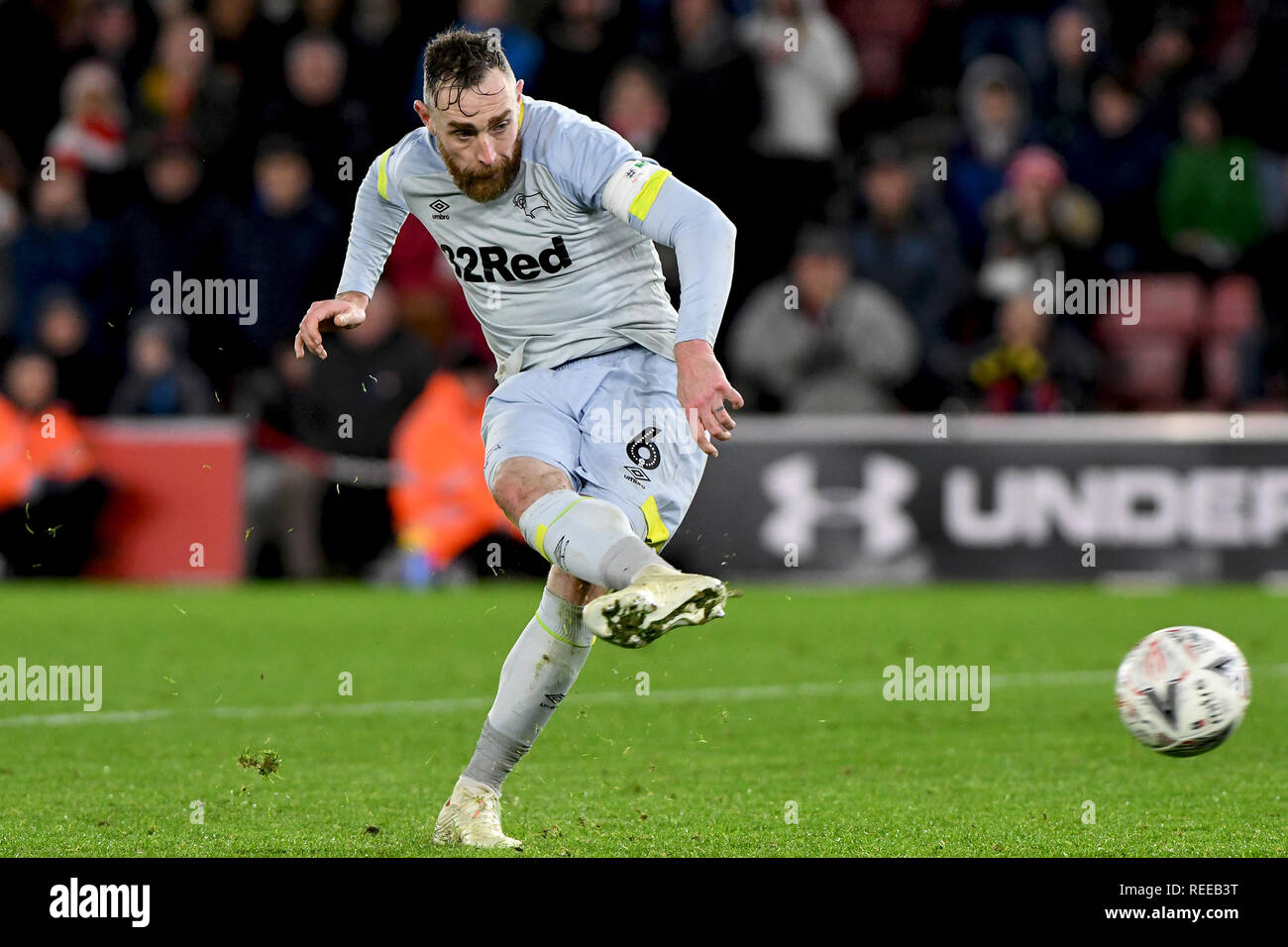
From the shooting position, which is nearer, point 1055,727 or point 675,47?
point 1055,727

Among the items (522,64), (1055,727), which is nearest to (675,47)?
(522,64)

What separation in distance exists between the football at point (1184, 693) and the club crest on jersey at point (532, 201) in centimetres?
230

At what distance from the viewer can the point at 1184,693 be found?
6.06m

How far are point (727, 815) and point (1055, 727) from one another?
7.69ft

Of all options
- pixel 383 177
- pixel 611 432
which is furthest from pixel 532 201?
pixel 611 432

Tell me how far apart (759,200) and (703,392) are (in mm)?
9459

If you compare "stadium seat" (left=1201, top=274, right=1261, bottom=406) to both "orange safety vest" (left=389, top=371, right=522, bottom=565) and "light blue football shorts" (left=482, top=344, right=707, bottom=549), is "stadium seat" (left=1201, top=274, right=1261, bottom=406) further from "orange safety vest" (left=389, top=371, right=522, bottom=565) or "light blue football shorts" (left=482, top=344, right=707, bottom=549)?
"light blue football shorts" (left=482, top=344, right=707, bottom=549)

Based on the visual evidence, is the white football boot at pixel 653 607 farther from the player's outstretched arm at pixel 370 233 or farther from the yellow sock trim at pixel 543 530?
the player's outstretched arm at pixel 370 233

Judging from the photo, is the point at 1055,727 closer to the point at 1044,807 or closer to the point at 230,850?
the point at 1044,807

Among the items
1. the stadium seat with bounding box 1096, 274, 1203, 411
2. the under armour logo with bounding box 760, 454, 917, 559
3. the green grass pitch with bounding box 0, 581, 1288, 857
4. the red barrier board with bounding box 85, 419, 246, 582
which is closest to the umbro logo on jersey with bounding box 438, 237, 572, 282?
the green grass pitch with bounding box 0, 581, 1288, 857

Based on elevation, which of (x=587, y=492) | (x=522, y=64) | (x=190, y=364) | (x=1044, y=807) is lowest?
(x=1044, y=807)

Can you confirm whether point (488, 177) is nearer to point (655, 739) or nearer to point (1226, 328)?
point (655, 739)

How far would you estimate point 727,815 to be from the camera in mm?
5941

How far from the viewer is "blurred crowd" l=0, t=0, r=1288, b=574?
13.8 meters
